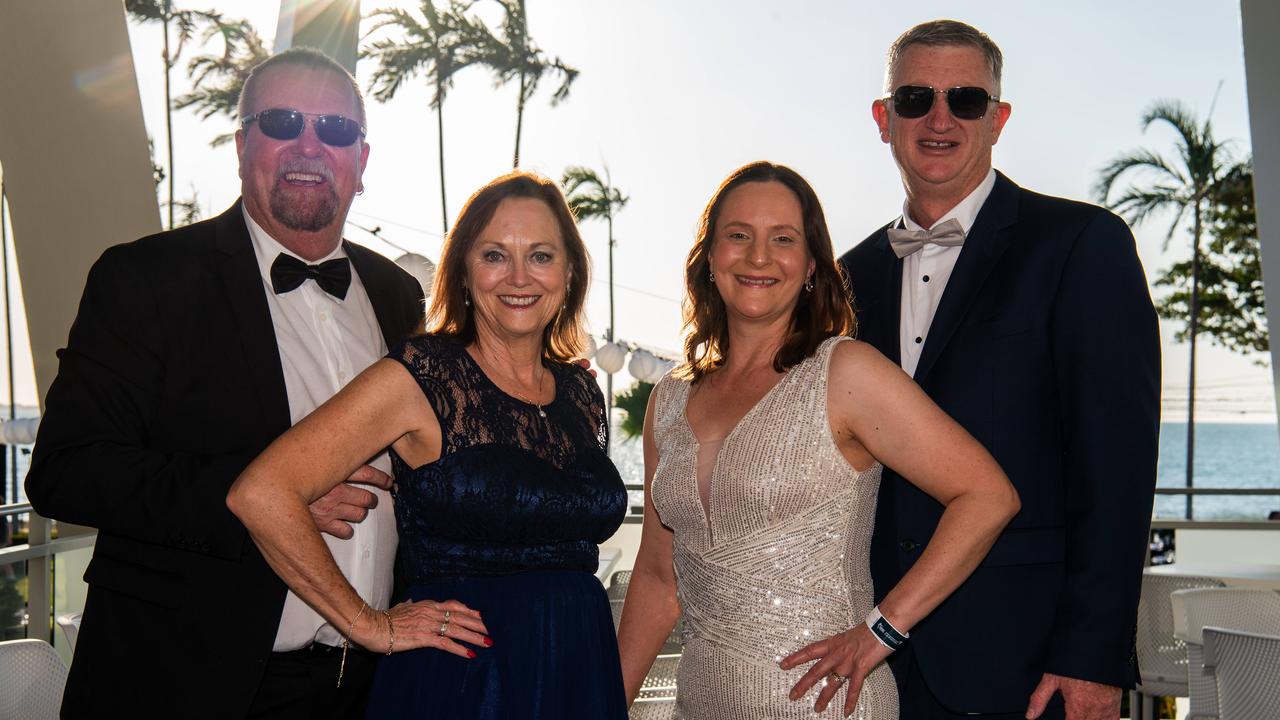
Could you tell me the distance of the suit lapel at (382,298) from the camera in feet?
9.13

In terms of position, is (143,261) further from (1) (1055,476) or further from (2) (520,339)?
(1) (1055,476)

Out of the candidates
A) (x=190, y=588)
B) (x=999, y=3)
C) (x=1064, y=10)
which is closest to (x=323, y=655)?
(x=190, y=588)

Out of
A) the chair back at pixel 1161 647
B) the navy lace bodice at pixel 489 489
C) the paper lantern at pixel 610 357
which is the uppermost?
the paper lantern at pixel 610 357

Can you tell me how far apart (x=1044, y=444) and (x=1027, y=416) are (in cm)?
7

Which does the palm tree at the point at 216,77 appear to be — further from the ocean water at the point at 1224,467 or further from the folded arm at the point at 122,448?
the ocean water at the point at 1224,467

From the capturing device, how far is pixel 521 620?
2.16 meters

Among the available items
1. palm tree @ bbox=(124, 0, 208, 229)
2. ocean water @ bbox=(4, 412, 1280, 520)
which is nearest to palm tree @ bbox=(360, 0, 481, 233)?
palm tree @ bbox=(124, 0, 208, 229)

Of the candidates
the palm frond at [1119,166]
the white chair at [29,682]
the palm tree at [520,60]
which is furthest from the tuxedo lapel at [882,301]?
the palm frond at [1119,166]

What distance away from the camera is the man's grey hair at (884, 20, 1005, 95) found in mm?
2541

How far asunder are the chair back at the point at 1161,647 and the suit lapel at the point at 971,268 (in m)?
4.16

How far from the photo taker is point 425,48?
19000 mm

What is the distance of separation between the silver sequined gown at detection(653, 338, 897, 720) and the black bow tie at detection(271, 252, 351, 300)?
3.24 ft

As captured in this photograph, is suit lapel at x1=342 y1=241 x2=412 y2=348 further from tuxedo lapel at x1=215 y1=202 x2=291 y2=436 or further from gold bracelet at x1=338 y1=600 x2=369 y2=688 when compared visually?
gold bracelet at x1=338 y1=600 x2=369 y2=688

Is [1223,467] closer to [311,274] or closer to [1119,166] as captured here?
[1119,166]
